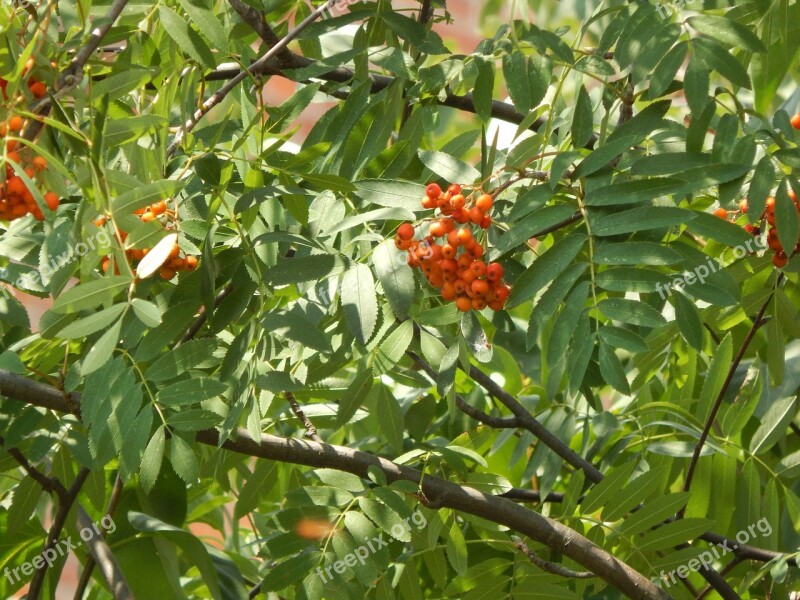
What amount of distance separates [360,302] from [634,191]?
26cm

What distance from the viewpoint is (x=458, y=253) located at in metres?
0.93

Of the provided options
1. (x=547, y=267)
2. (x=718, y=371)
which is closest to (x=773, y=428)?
(x=718, y=371)

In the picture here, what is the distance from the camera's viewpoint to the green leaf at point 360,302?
854 millimetres

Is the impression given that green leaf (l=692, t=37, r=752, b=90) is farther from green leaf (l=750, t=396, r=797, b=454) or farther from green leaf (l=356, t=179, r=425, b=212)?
green leaf (l=750, t=396, r=797, b=454)

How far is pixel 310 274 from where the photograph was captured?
901 millimetres

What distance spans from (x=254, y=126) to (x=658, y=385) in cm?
74

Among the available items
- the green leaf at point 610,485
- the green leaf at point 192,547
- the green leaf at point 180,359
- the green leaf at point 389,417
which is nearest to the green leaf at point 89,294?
the green leaf at point 180,359

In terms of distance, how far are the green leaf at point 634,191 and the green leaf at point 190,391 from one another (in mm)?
373

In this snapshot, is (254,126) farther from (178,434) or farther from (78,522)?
(78,522)

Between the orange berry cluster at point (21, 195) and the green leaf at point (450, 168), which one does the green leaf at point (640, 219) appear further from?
the orange berry cluster at point (21, 195)

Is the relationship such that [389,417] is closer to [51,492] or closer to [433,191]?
[433,191]

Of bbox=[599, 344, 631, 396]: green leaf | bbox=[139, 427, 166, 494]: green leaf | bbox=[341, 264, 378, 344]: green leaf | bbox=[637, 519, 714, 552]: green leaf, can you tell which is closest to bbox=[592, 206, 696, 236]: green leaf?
bbox=[599, 344, 631, 396]: green leaf

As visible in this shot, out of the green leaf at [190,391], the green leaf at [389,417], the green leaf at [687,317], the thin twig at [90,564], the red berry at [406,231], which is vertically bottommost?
the thin twig at [90,564]

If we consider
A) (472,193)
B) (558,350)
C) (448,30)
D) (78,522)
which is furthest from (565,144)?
(448,30)
